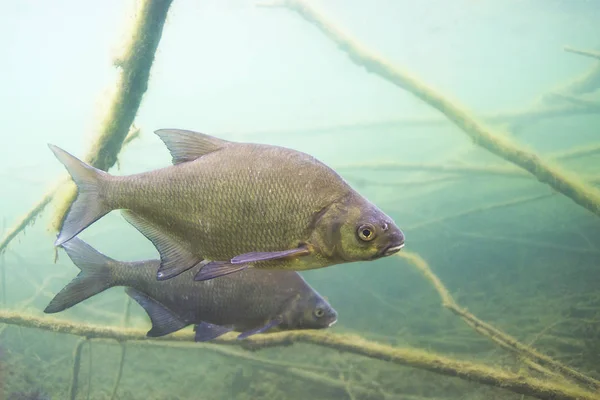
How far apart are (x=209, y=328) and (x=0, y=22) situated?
210 feet

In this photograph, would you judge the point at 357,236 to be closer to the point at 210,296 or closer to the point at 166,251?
the point at 166,251

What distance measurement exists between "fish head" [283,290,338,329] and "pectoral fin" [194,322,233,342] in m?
0.52

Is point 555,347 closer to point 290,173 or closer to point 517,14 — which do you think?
point 290,173

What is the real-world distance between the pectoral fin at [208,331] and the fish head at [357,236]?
1.25 metres

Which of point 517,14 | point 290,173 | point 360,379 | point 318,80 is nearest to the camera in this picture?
point 290,173

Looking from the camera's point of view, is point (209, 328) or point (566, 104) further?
point (566, 104)

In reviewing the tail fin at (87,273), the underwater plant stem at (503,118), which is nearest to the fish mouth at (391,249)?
the tail fin at (87,273)

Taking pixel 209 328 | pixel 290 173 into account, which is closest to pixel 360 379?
pixel 209 328

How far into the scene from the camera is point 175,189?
200 centimetres

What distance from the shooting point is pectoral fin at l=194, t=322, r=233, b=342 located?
2.62m

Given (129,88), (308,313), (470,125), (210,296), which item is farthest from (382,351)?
(470,125)

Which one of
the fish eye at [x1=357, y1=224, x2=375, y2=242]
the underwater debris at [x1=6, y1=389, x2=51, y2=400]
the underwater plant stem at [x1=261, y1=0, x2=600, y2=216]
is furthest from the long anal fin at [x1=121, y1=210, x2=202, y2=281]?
the underwater debris at [x1=6, y1=389, x2=51, y2=400]

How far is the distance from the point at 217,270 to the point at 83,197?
85cm

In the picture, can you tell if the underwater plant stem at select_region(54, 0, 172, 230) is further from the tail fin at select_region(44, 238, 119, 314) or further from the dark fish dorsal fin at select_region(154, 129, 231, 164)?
the dark fish dorsal fin at select_region(154, 129, 231, 164)
